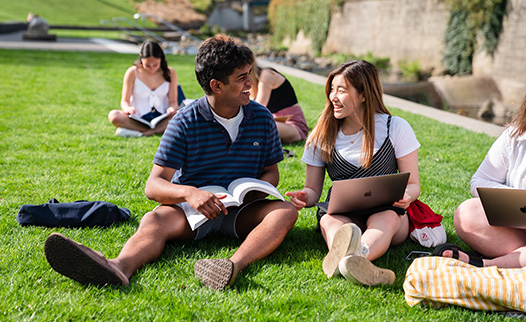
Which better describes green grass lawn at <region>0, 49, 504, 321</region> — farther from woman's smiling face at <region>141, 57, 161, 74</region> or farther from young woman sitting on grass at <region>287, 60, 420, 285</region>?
woman's smiling face at <region>141, 57, 161, 74</region>

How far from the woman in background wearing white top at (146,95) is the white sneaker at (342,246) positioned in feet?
13.8

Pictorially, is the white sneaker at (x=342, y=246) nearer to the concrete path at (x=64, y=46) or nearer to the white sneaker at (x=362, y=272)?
the white sneaker at (x=362, y=272)

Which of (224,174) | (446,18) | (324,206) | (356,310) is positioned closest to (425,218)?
(324,206)

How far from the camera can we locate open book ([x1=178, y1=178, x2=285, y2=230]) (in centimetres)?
292

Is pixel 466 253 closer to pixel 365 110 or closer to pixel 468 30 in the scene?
pixel 365 110

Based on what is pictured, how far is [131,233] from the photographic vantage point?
3.43 metres

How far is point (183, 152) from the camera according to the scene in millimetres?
3111

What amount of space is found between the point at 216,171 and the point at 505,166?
1.70m

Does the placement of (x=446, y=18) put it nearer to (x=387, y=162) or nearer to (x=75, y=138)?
(x=75, y=138)

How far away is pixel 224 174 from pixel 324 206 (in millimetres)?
652

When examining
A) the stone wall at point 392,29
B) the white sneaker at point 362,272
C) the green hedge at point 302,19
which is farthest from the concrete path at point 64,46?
the white sneaker at point 362,272

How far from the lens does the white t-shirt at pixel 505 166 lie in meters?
2.95

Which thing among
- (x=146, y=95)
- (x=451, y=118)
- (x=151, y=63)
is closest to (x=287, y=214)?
(x=151, y=63)

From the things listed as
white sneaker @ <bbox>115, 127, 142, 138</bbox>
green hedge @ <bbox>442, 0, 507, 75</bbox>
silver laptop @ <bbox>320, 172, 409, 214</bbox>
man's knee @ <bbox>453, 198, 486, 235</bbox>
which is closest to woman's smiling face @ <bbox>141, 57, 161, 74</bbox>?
white sneaker @ <bbox>115, 127, 142, 138</bbox>
